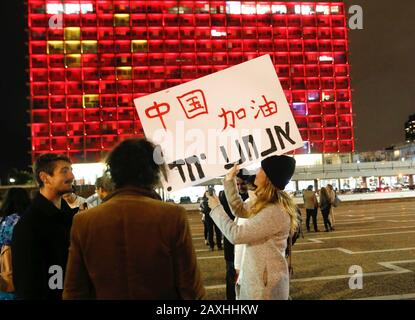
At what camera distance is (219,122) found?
3.92 metres

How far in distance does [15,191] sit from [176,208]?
9.32 ft

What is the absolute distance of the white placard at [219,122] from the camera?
3.71 m

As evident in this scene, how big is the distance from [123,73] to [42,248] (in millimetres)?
76342

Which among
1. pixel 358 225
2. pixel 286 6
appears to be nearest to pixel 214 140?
pixel 358 225

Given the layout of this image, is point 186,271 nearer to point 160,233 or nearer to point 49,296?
point 160,233

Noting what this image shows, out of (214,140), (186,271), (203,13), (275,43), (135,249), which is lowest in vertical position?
(186,271)

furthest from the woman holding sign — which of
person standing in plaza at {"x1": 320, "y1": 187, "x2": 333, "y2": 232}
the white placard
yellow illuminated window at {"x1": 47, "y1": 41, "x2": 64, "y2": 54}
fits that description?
yellow illuminated window at {"x1": 47, "y1": 41, "x2": 64, "y2": 54}

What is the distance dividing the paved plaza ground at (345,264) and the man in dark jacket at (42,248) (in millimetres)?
3771

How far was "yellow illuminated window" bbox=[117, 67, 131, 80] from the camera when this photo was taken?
75256 millimetres

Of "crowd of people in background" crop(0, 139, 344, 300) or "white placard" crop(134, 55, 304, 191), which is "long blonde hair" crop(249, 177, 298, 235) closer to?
"crowd of people in background" crop(0, 139, 344, 300)

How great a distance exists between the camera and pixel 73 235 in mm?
1987

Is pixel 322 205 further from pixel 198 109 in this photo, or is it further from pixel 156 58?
pixel 156 58

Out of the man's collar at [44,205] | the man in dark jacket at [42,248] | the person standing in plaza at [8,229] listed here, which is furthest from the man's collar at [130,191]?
the person standing in plaza at [8,229]

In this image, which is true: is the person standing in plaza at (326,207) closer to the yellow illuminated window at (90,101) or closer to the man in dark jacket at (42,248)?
the man in dark jacket at (42,248)
